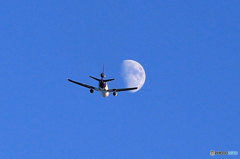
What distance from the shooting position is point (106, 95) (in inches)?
6757

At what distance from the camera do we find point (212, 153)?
171250 mm

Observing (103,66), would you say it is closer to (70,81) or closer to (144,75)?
(70,81)

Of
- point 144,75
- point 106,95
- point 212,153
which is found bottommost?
point 212,153

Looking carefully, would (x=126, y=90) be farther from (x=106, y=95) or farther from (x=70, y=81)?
(x=70, y=81)

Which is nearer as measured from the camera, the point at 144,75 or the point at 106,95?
the point at 106,95

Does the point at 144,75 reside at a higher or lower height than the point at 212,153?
higher

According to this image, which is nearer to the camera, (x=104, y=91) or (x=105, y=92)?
(x=104, y=91)

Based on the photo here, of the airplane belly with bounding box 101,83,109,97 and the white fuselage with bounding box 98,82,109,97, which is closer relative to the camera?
the white fuselage with bounding box 98,82,109,97

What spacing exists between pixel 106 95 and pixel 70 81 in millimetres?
13414

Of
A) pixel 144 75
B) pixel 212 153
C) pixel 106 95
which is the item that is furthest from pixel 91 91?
pixel 212 153

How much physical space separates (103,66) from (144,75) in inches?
1026

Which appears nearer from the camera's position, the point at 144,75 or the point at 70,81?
the point at 70,81

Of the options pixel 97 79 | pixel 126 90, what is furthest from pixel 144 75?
pixel 97 79

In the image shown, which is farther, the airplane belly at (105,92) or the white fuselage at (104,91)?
the airplane belly at (105,92)
